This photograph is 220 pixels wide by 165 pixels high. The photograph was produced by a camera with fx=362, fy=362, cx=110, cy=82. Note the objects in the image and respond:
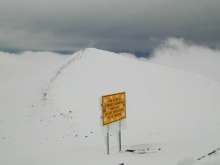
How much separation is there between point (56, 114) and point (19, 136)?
6151mm

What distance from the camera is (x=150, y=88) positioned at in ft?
141

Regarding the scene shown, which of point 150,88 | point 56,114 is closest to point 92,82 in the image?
point 150,88

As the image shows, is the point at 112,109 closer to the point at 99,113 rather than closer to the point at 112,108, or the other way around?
the point at 112,108

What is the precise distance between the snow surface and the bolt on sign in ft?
6.58

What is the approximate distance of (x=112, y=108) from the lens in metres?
20.8

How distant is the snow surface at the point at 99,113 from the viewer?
20.6 m

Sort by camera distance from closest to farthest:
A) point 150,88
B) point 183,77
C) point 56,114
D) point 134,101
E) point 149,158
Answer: point 149,158 → point 56,114 → point 134,101 → point 150,88 → point 183,77

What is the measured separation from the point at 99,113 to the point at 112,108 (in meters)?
15.3

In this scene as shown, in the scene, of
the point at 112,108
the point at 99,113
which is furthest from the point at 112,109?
the point at 99,113

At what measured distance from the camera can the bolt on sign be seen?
2017cm

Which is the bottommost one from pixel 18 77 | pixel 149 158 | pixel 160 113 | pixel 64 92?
pixel 149 158

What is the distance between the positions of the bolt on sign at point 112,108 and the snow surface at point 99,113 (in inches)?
79.0

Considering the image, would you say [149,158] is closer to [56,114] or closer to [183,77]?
[56,114]

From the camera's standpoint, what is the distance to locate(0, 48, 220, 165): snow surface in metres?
20.6
